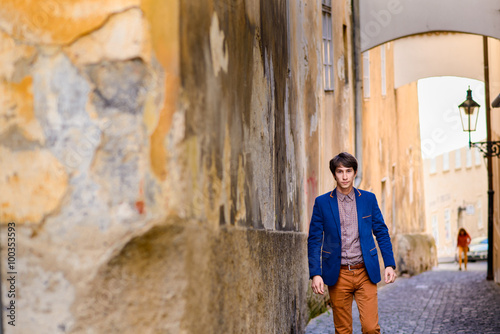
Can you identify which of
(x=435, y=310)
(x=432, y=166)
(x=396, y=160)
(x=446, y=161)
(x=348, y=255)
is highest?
(x=446, y=161)

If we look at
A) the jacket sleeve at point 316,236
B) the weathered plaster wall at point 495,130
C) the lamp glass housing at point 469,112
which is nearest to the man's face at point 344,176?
the jacket sleeve at point 316,236

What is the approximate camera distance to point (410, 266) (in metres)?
20.4

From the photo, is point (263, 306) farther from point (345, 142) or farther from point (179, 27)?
point (345, 142)

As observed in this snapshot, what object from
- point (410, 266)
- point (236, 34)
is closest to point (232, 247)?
point (236, 34)

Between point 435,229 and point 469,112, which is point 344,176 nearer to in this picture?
point 469,112

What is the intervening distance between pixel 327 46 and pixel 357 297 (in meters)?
7.64

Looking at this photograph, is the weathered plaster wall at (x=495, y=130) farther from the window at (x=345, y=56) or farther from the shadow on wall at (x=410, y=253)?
the window at (x=345, y=56)

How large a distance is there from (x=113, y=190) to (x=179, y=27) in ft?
2.57

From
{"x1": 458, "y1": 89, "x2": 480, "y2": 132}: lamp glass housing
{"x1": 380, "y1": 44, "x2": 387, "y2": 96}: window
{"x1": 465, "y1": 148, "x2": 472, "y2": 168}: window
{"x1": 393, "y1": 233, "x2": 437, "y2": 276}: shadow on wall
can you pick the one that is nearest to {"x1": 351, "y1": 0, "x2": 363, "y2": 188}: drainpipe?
{"x1": 458, "y1": 89, "x2": 480, "y2": 132}: lamp glass housing

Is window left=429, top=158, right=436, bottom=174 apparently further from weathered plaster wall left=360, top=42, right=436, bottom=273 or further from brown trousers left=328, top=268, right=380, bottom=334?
brown trousers left=328, top=268, right=380, bottom=334

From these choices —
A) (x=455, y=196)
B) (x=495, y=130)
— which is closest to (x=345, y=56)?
(x=495, y=130)

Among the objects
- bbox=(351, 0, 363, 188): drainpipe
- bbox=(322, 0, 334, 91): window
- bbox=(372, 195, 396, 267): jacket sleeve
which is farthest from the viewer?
bbox=(351, 0, 363, 188): drainpipe

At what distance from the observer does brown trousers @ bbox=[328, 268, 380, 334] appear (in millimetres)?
5105

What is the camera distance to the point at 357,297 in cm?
517
